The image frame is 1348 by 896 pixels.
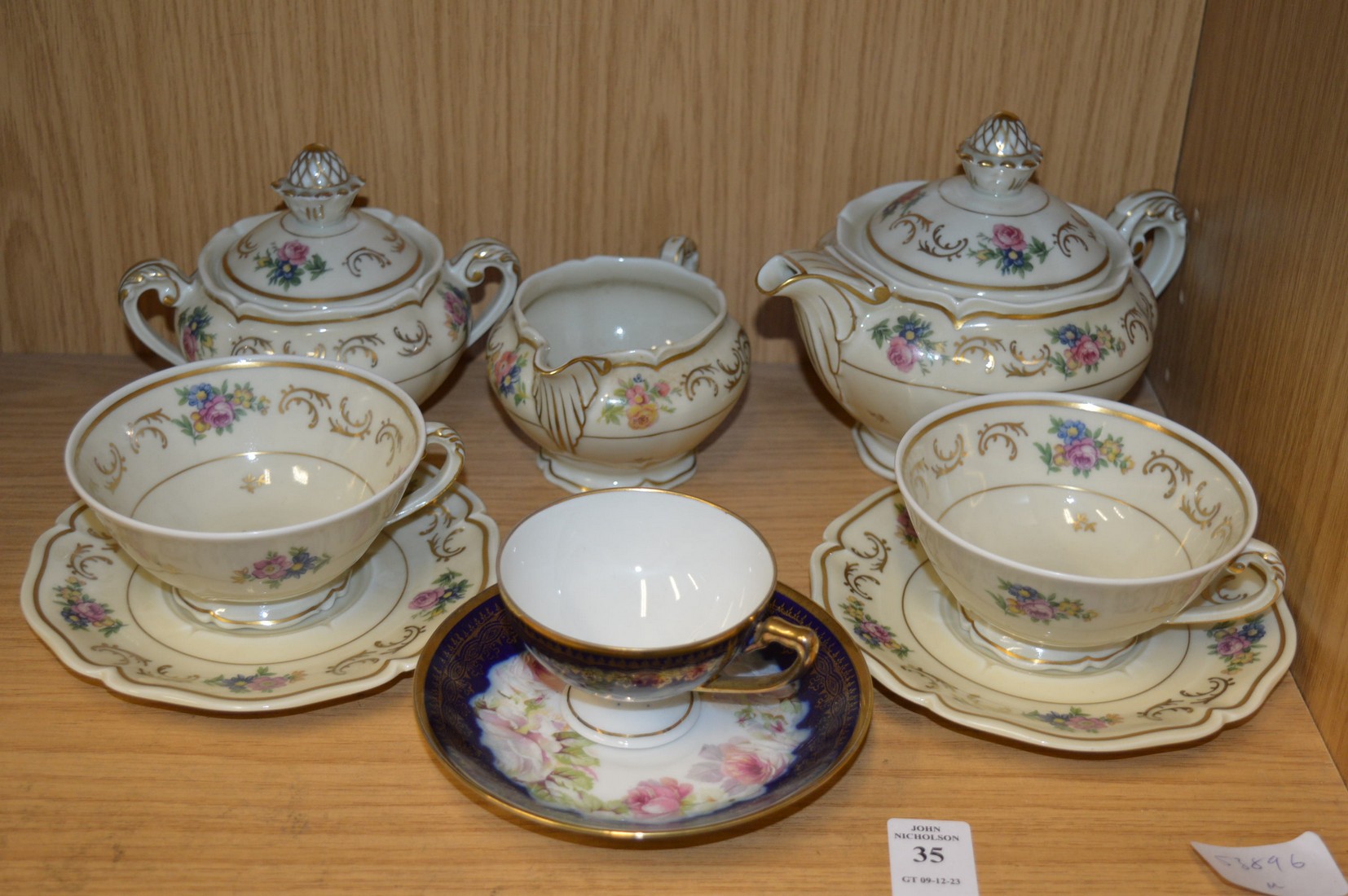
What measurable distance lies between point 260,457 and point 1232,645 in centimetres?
68

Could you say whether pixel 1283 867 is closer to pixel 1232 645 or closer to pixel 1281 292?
pixel 1232 645

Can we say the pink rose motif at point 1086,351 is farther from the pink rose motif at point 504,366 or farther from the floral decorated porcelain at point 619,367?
the pink rose motif at point 504,366

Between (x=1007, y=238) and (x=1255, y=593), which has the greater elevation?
(x=1007, y=238)

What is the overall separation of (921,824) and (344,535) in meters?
0.38

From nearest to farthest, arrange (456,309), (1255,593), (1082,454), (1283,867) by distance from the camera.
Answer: (1283,867) → (1255,593) → (1082,454) → (456,309)

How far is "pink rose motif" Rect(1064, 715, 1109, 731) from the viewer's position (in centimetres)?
72

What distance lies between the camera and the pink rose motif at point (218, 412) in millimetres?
881

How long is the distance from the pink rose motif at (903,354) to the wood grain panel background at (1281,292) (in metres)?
0.24

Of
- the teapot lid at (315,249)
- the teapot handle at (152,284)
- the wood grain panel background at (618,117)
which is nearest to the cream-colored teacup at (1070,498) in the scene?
the wood grain panel background at (618,117)

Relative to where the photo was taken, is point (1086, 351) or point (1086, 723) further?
point (1086, 351)

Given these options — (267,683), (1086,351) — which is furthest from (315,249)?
(1086,351)

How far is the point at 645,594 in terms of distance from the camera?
0.76 metres

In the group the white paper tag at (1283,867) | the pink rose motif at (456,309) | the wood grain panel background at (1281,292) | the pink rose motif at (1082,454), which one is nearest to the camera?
the white paper tag at (1283,867)

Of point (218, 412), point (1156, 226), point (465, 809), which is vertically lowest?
point (465, 809)
